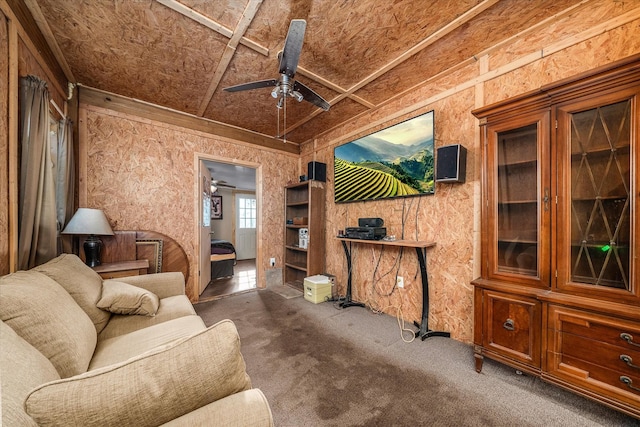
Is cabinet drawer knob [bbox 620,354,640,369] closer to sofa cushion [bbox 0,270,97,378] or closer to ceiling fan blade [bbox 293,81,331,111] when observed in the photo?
ceiling fan blade [bbox 293,81,331,111]

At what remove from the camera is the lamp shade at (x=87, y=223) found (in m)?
2.28

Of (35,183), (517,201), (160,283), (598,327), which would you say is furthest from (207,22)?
(598,327)

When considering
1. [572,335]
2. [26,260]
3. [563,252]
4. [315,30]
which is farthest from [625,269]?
[26,260]

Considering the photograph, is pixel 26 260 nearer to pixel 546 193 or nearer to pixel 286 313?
pixel 286 313

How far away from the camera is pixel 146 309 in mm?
1690

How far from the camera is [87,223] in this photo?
2348 mm

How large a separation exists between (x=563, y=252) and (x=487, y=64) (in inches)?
68.7

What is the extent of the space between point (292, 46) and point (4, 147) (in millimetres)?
1923

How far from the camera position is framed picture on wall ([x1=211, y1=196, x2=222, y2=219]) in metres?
6.80

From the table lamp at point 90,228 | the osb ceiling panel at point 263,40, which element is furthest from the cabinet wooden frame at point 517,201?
the table lamp at point 90,228

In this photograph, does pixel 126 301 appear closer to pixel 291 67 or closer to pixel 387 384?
pixel 387 384

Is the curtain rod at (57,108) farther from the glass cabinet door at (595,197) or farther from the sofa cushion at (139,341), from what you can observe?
the glass cabinet door at (595,197)

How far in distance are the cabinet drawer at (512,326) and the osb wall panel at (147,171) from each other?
3.46m

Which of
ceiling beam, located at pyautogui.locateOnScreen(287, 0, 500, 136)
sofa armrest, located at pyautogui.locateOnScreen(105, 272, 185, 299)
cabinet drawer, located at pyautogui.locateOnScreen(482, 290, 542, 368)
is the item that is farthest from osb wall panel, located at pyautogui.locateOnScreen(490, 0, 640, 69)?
sofa armrest, located at pyautogui.locateOnScreen(105, 272, 185, 299)
